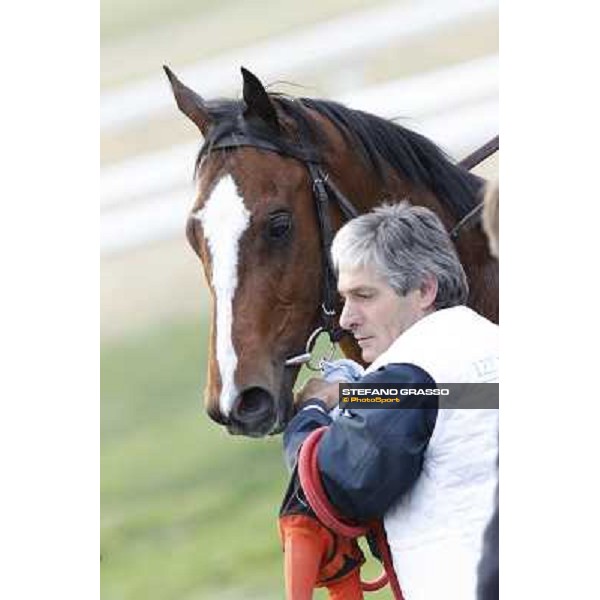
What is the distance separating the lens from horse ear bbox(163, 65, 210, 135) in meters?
4.29

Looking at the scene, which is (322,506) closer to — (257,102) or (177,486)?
(177,486)

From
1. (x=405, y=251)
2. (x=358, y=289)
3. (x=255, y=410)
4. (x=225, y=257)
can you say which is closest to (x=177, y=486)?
(x=255, y=410)

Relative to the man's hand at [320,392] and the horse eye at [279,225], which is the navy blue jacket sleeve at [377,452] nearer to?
the man's hand at [320,392]

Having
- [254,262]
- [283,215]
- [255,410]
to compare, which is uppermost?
[283,215]

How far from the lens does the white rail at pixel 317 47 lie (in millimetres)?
4246

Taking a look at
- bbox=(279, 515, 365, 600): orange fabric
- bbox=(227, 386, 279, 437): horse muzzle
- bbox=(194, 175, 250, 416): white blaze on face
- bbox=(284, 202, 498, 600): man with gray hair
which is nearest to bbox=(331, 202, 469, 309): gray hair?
bbox=(284, 202, 498, 600): man with gray hair

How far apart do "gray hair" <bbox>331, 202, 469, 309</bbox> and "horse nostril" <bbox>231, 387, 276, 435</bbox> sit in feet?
1.02

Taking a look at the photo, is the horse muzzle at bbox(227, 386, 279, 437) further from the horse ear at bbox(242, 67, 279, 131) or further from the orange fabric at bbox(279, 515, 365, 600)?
the horse ear at bbox(242, 67, 279, 131)

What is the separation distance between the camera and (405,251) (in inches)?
159

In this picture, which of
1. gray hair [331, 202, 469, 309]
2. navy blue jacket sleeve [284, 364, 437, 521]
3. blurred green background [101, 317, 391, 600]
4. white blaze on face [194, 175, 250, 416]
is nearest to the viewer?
navy blue jacket sleeve [284, 364, 437, 521]

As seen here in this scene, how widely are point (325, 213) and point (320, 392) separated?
37 cm

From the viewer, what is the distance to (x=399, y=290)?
4027 mm
